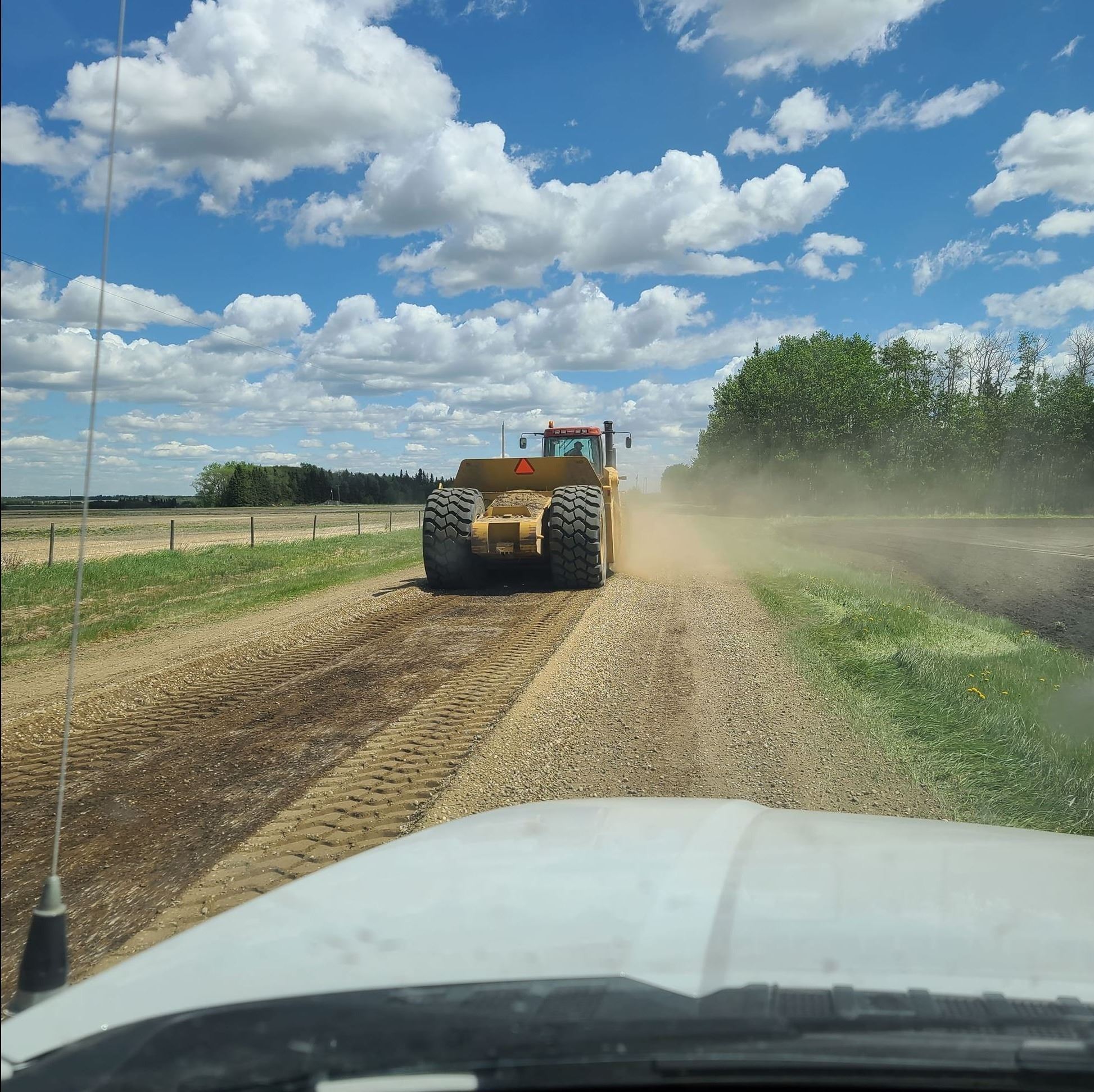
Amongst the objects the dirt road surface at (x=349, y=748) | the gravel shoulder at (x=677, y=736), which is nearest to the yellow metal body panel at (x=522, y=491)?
the dirt road surface at (x=349, y=748)

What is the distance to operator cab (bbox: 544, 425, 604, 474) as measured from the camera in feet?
57.7

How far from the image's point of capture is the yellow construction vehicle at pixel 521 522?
13727 millimetres

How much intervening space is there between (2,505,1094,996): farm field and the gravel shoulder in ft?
0.08

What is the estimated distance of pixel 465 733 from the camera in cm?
639

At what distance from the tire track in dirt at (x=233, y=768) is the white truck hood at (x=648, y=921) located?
1.89 metres

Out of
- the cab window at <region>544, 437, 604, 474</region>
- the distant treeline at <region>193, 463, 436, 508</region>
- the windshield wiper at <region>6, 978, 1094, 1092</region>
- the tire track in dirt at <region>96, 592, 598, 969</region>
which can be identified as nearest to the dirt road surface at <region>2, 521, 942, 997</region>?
the tire track in dirt at <region>96, 592, 598, 969</region>

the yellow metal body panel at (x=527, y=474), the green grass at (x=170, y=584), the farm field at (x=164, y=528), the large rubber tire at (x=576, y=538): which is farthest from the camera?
the yellow metal body panel at (x=527, y=474)

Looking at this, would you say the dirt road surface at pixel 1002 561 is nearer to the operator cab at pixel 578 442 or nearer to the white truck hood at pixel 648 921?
the operator cab at pixel 578 442

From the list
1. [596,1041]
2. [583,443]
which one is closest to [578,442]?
[583,443]

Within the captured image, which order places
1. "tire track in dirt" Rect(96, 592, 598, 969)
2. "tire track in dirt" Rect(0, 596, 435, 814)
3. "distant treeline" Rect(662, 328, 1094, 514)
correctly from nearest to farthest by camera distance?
"tire track in dirt" Rect(96, 592, 598, 969) → "tire track in dirt" Rect(0, 596, 435, 814) → "distant treeline" Rect(662, 328, 1094, 514)

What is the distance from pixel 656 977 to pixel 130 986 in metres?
1.00

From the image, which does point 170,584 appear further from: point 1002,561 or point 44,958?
point 1002,561

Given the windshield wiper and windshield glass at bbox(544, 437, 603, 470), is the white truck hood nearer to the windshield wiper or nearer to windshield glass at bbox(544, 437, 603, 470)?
the windshield wiper

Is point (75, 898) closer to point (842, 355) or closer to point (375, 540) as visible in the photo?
point (375, 540)
